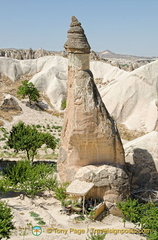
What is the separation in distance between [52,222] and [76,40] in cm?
879

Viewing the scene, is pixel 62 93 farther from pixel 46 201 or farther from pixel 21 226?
pixel 21 226

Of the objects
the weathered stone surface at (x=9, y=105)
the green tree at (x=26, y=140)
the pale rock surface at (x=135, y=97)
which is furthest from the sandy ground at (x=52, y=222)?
the weathered stone surface at (x=9, y=105)

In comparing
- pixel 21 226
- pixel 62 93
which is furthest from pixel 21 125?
pixel 62 93

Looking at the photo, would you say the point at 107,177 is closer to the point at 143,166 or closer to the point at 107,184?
the point at 107,184

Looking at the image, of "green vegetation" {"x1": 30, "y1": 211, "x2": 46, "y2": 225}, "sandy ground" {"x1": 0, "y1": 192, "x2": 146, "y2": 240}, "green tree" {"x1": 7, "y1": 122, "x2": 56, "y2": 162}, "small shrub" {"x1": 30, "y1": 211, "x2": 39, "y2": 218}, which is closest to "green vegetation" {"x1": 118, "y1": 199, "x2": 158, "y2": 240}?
"sandy ground" {"x1": 0, "y1": 192, "x2": 146, "y2": 240}

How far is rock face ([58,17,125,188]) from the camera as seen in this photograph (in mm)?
15734

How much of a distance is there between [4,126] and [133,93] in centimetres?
1732

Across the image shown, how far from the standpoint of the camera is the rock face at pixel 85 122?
1573 cm

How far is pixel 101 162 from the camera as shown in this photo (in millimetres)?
16344

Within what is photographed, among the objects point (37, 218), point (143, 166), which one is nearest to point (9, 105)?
point (143, 166)

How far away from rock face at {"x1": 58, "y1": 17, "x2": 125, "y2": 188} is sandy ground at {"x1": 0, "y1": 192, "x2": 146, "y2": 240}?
2394 mm

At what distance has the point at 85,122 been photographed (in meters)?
15.8

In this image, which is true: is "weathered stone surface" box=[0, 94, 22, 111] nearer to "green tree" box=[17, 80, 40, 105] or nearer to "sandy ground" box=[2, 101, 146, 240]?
"green tree" box=[17, 80, 40, 105]

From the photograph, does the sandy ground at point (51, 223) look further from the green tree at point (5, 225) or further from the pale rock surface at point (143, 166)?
the pale rock surface at point (143, 166)
